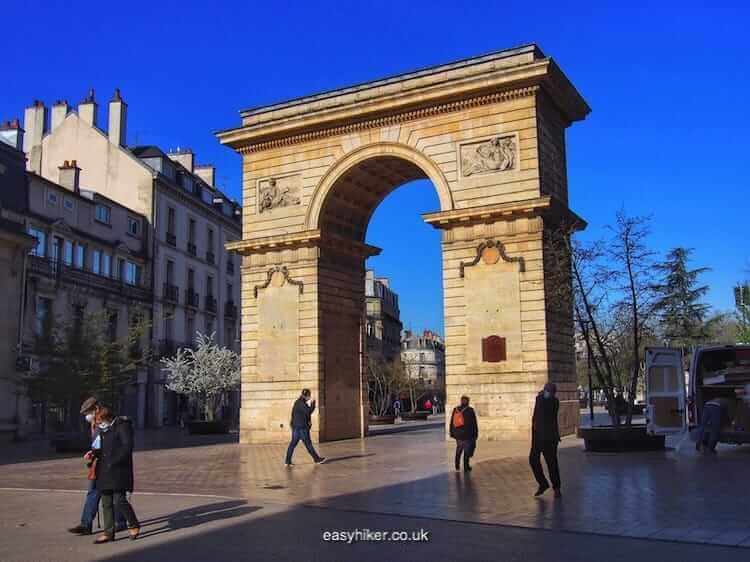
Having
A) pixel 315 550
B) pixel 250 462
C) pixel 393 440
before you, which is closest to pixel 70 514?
pixel 315 550

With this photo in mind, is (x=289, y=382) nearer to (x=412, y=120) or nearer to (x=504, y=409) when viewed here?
(x=504, y=409)

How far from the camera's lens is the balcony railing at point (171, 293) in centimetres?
4567

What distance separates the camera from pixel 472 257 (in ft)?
77.3

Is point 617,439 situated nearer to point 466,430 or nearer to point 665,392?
point 665,392

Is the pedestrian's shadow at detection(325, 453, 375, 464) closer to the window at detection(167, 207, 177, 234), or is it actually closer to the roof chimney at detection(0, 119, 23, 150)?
the roof chimney at detection(0, 119, 23, 150)

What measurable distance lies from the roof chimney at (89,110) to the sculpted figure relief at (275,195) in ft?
71.6

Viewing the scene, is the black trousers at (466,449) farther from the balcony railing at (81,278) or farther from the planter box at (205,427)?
the balcony railing at (81,278)

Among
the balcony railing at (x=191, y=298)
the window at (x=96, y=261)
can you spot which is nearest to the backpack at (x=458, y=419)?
the window at (x=96, y=261)

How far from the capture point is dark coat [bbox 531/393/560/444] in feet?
38.1

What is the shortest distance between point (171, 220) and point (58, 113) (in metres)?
8.67

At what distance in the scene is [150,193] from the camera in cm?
4438

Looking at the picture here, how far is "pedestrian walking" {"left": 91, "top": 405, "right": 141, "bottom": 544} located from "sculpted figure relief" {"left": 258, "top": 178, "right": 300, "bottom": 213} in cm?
1841

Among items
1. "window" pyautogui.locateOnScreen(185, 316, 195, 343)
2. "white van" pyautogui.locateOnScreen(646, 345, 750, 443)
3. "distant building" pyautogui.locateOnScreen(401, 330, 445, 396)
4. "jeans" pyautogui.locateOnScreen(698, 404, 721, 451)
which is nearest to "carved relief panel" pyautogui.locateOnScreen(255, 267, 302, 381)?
"white van" pyautogui.locateOnScreen(646, 345, 750, 443)

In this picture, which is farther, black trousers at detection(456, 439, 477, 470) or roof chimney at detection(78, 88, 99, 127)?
roof chimney at detection(78, 88, 99, 127)
